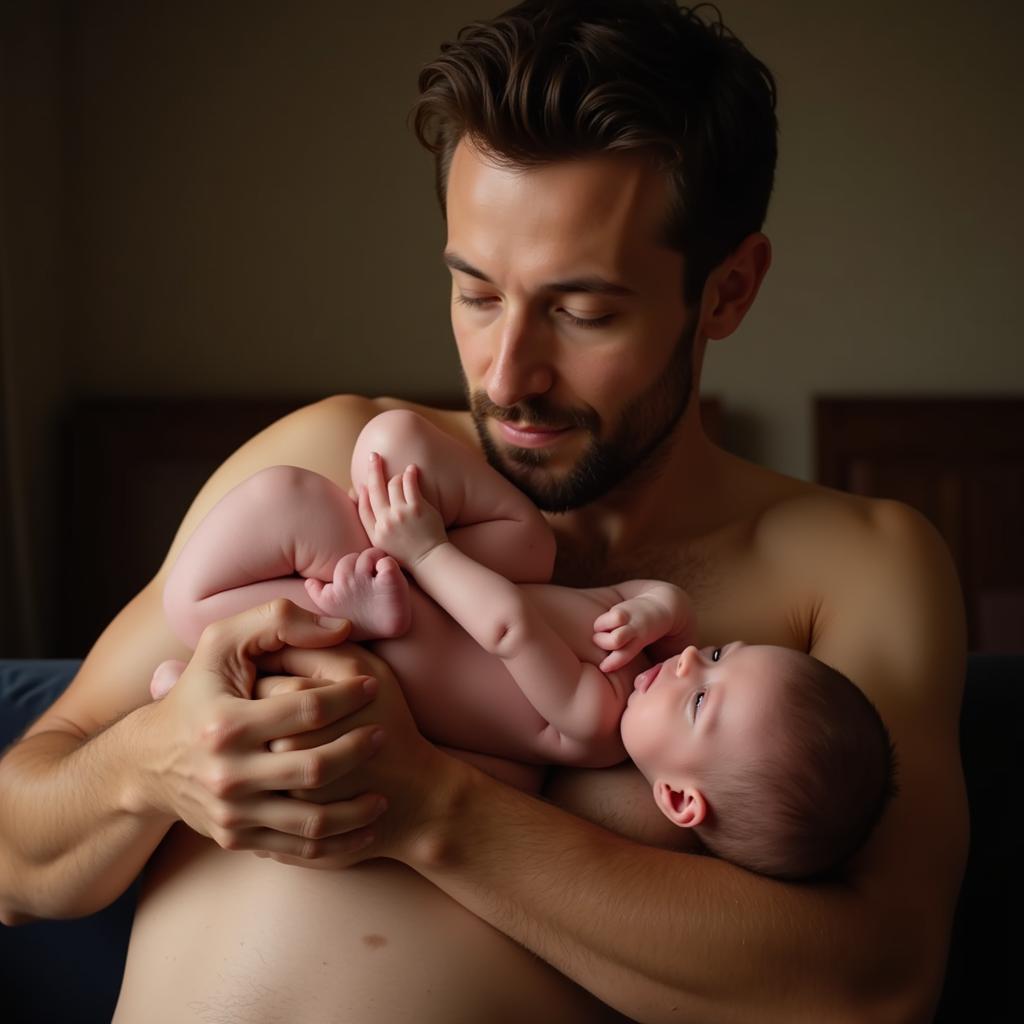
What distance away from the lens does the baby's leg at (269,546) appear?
127 cm

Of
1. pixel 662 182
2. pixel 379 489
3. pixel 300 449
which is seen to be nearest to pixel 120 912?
pixel 300 449

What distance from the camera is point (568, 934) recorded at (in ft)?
3.99

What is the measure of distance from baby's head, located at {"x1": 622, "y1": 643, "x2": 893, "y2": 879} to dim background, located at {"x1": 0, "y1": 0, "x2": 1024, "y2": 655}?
9.10 ft

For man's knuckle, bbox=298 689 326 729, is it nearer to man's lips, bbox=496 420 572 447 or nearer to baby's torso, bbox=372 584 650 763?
baby's torso, bbox=372 584 650 763

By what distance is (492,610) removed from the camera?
124 cm

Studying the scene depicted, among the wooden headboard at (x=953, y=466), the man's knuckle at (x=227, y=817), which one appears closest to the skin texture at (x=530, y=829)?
the man's knuckle at (x=227, y=817)

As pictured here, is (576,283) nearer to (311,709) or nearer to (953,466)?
(311,709)

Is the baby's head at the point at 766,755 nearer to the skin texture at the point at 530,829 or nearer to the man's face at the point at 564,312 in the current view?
the skin texture at the point at 530,829

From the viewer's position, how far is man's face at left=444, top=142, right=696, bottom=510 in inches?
56.4

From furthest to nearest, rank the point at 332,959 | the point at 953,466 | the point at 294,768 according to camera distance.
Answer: the point at 953,466 → the point at 332,959 → the point at 294,768

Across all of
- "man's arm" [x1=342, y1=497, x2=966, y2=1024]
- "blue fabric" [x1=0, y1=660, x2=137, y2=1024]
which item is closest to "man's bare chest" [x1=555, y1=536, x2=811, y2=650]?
"man's arm" [x1=342, y1=497, x2=966, y2=1024]

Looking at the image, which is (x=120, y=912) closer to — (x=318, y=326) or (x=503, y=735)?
(x=503, y=735)

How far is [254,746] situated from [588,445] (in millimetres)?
622

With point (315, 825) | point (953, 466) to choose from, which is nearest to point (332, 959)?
point (315, 825)
